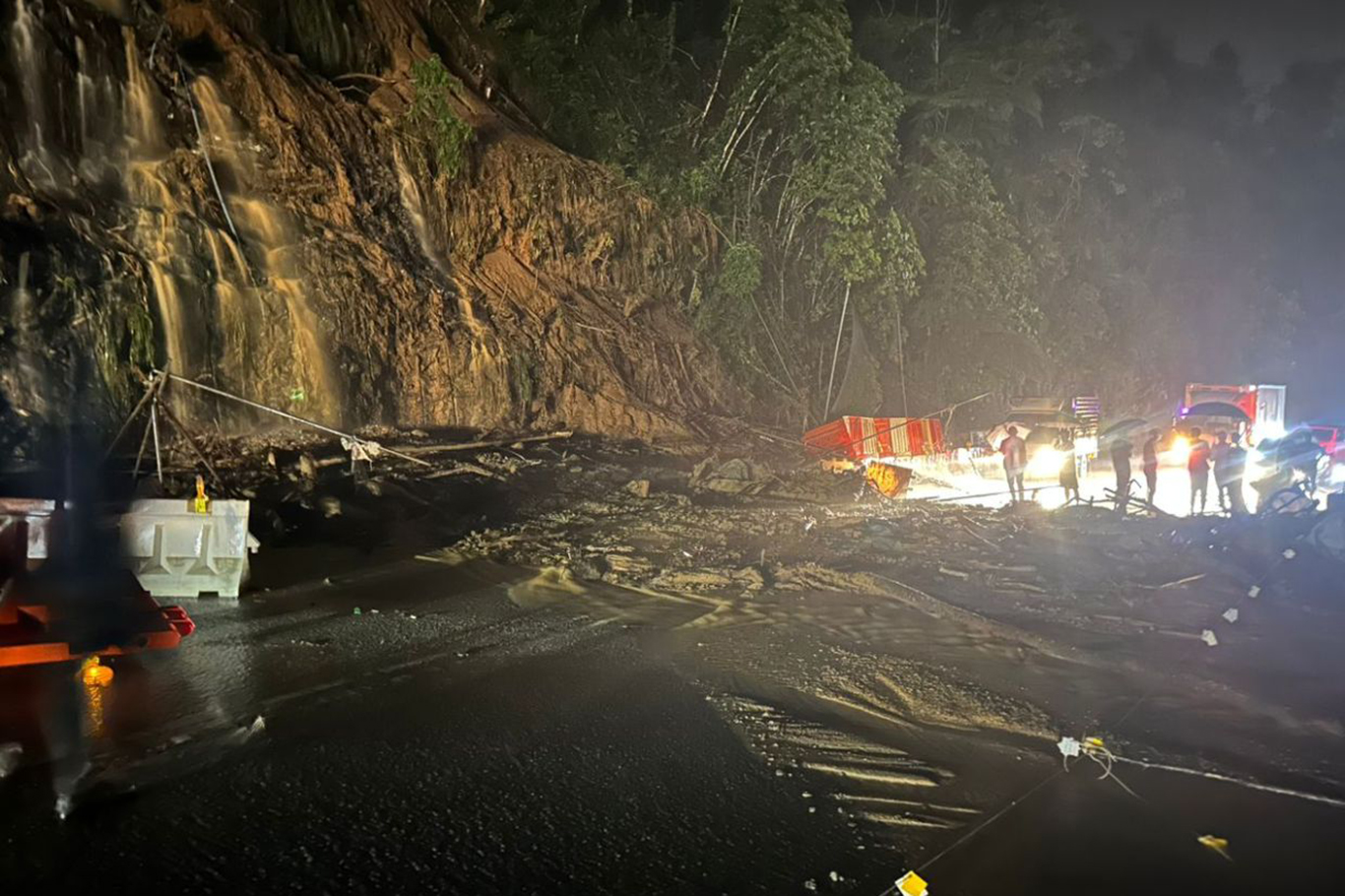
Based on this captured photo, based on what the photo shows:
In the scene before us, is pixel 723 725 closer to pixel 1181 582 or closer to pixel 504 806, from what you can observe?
pixel 504 806

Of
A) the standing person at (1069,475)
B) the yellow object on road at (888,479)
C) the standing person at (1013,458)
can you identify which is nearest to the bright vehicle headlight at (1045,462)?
the standing person at (1069,475)

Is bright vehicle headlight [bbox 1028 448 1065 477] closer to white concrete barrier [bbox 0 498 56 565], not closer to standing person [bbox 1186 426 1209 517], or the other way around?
standing person [bbox 1186 426 1209 517]

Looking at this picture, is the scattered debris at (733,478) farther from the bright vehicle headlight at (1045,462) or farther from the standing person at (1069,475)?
the bright vehicle headlight at (1045,462)

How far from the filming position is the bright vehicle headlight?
20219 mm

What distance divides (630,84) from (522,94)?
277 centimetres

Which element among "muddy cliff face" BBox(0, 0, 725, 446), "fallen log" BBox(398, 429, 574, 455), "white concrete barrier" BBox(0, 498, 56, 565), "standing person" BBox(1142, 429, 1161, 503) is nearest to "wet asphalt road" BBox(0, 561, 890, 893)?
"white concrete barrier" BBox(0, 498, 56, 565)

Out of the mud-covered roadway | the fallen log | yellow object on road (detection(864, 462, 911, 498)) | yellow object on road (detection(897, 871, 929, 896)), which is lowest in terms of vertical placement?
yellow object on road (detection(897, 871, 929, 896))

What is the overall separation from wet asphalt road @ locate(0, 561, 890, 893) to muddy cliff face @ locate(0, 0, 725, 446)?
6.98m

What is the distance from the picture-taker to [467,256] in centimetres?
1897

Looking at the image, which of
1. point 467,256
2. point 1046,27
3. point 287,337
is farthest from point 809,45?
point 1046,27

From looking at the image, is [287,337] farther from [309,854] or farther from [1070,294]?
[1070,294]

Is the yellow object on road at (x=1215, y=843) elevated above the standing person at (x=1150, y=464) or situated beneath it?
situated beneath

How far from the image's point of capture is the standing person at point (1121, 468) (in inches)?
566

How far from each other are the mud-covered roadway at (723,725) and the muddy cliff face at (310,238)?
4336 mm
